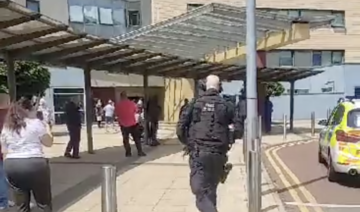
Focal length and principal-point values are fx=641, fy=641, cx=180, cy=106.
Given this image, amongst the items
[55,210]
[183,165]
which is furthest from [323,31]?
[55,210]

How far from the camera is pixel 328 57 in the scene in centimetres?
4753

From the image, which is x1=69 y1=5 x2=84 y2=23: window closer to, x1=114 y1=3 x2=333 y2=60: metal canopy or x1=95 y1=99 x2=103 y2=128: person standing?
→ x1=95 y1=99 x2=103 y2=128: person standing

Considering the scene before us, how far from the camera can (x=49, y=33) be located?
11.0 meters

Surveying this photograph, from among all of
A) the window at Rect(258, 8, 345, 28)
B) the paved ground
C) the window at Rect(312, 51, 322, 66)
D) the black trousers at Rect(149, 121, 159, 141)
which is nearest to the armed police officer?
the paved ground

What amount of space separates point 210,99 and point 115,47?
Result: 8.06 meters

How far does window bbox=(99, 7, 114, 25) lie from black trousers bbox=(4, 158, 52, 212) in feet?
119

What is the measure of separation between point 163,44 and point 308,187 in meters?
14.4

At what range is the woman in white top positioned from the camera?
Answer: 253 inches

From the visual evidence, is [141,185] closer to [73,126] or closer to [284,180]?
[284,180]

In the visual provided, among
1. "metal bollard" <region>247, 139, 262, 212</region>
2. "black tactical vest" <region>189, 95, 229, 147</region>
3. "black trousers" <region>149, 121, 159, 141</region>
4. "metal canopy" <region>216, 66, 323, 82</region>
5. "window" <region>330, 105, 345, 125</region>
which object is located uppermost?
"metal canopy" <region>216, 66, 323, 82</region>

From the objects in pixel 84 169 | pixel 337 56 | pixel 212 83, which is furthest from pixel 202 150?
pixel 337 56

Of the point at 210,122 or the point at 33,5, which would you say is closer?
the point at 210,122

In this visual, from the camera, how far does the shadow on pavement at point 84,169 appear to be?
10.4 meters

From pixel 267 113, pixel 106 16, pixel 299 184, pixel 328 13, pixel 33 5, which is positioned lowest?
pixel 299 184
